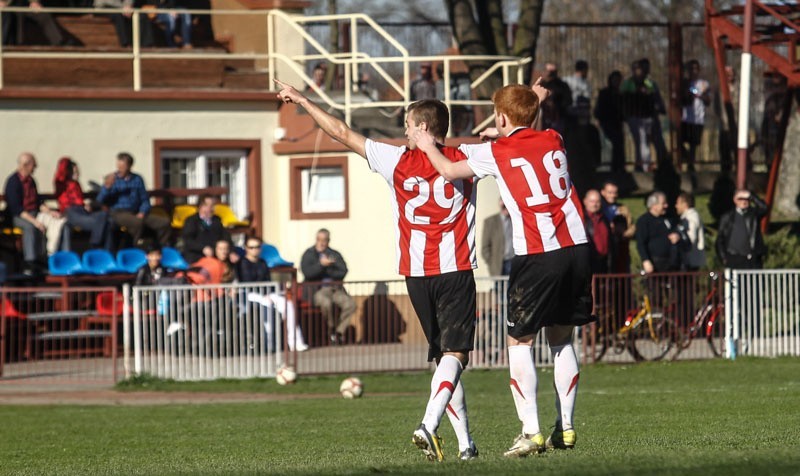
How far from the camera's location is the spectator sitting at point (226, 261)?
66.0ft

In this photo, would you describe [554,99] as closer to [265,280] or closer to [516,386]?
[265,280]

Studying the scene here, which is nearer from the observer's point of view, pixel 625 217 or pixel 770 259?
pixel 625 217

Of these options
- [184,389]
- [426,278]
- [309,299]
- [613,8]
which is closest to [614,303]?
[309,299]

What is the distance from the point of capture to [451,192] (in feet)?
29.3

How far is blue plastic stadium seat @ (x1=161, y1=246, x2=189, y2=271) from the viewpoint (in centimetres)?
2131

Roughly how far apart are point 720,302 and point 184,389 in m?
6.79

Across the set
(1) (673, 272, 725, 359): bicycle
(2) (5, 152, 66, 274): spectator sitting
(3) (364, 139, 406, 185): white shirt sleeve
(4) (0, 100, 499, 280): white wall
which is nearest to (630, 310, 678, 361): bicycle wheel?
(1) (673, 272, 725, 359): bicycle

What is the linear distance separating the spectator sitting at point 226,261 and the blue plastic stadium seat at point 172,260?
1065mm

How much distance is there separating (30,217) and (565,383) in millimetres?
13457

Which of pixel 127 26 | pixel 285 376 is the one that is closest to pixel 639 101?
pixel 127 26

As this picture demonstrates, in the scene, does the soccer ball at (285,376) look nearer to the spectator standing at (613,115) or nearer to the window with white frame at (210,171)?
the window with white frame at (210,171)

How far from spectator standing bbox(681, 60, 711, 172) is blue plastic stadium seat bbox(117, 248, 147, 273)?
11306mm

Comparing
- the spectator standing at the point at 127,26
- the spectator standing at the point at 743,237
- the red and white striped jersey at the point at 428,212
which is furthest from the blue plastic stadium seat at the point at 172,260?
the red and white striped jersey at the point at 428,212

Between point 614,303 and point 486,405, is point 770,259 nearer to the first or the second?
point 614,303
